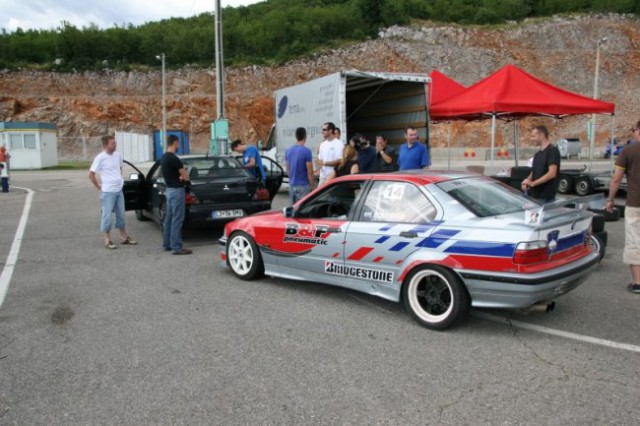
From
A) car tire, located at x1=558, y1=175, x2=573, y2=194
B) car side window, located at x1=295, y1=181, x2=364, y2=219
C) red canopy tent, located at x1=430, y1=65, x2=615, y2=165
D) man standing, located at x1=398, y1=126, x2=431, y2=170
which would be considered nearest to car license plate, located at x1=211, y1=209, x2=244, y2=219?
man standing, located at x1=398, y1=126, x2=431, y2=170

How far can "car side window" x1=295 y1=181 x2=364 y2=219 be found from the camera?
5.63 m

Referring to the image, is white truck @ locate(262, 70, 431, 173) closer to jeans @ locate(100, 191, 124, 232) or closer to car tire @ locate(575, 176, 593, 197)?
jeans @ locate(100, 191, 124, 232)

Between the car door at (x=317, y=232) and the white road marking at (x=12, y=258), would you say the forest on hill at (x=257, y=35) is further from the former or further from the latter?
the car door at (x=317, y=232)

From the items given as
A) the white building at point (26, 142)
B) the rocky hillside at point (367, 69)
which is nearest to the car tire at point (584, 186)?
the white building at point (26, 142)

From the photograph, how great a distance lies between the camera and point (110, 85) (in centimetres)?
4984

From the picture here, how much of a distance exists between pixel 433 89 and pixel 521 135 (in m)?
34.1

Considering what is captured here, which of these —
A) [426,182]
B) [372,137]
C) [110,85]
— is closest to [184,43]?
[110,85]

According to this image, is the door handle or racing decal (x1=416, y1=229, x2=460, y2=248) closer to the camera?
racing decal (x1=416, y1=229, x2=460, y2=248)

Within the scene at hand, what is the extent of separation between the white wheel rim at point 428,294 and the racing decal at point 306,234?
3.61 feet

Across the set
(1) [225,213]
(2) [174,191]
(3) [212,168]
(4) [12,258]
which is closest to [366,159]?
(1) [225,213]

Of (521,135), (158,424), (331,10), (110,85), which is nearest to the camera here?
(158,424)

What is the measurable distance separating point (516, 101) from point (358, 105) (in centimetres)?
418

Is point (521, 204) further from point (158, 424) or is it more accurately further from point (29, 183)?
point (29, 183)

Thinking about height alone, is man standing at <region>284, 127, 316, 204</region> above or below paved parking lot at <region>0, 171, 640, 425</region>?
above
